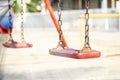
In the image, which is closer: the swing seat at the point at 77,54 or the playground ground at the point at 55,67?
the playground ground at the point at 55,67

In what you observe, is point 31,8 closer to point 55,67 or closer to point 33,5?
point 33,5

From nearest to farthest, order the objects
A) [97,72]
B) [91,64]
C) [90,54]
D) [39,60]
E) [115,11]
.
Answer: [97,72] → [90,54] → [91,64] → [39,60] → [115,11]

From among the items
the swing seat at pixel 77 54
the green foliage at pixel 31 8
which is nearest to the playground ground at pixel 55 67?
the swing seat at pixel 77 54

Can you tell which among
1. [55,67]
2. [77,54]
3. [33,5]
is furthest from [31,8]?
[77,54]

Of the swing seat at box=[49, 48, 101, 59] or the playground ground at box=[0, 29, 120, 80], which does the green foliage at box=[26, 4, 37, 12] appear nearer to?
the playground ground at box=[0, 29, 120, 80]

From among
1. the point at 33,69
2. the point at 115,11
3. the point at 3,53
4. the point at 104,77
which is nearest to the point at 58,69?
the point at 33,69

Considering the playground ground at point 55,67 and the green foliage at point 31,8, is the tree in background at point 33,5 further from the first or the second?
the playground ground at point 55,67

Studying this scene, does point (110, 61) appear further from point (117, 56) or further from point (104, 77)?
point (104, 77)

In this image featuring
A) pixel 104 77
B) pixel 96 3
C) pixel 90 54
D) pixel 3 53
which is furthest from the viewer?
pixel 96 3

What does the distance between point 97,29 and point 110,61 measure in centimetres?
1516

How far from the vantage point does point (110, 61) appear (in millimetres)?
10141

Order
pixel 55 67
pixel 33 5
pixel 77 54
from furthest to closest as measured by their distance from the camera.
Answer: pixel 33 5
pixel 55 67
pixel 77 54

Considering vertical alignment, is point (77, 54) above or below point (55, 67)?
above

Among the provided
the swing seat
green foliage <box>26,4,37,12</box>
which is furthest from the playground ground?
Result: green foliage <box>26,4,37,12</box>
